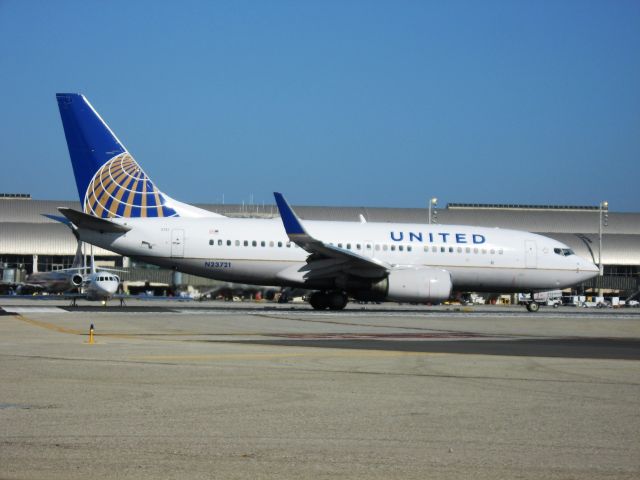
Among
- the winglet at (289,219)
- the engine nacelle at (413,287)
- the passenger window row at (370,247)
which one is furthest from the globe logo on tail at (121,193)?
the engine nacelle at (413,287)

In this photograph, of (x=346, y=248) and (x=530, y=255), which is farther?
(x=530, y=255)

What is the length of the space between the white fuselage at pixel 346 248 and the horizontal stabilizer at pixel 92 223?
246mm

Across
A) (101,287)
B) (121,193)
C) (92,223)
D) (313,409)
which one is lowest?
(313,409)

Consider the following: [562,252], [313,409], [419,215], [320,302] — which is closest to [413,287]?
[320,302]

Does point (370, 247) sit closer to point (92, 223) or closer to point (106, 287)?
point (92, 223)

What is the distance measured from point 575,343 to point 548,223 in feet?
229

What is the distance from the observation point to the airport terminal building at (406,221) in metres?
82.6

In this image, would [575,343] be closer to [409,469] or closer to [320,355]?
[320,355]

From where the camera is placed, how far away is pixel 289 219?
35.1 meters

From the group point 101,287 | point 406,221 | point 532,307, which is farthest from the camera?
point 406,221

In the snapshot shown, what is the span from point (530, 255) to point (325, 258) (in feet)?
32.4

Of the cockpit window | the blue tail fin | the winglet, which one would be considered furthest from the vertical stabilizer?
the cockpit window

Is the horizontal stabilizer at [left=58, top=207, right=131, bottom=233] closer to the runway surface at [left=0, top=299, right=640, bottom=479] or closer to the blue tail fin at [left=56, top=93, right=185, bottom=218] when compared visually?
the blue tail fin at [left=56, top=93, right=185, bottom=218]

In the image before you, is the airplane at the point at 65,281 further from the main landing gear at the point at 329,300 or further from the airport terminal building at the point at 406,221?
the main landing gear at the point at 329,300
